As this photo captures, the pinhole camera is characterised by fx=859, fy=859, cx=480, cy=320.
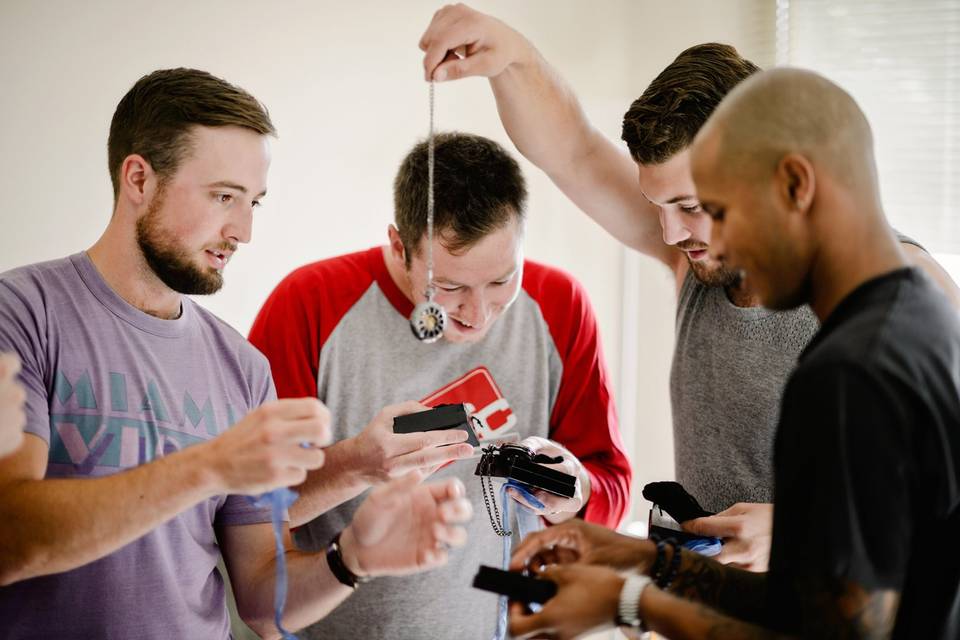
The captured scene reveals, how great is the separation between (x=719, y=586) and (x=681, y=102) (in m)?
0.96

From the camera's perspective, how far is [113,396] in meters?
1.49

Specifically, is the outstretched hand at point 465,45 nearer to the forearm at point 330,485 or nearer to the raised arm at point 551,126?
the raised arm at point 551,126

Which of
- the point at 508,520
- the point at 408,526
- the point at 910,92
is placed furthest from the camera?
the point at 910,92

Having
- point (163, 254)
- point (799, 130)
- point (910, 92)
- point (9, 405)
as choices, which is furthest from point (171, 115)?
point (910, 92)

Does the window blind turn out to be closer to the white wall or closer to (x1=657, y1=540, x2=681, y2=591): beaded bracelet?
the white wall

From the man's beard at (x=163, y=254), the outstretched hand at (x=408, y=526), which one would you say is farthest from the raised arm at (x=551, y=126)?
the outstretched hand at (x=408, y=526)

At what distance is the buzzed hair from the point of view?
40.8 inches

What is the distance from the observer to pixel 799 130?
3.42 feet

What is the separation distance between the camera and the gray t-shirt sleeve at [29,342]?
137cm

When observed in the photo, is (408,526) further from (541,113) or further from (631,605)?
(541,113)

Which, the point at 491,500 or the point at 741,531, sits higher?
the point at 741,531

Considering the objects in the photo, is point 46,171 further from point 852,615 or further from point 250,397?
point 852,615

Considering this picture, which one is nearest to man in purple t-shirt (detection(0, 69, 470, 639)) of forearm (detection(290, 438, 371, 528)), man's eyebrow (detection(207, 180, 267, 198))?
man's eyebrow (detection(207, 180, 267, 198))

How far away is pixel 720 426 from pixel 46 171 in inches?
72.7
